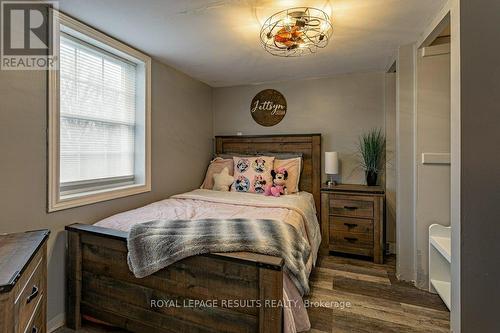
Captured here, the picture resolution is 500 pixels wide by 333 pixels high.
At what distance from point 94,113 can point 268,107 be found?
7.23 ft

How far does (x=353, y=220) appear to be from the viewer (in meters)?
2.89

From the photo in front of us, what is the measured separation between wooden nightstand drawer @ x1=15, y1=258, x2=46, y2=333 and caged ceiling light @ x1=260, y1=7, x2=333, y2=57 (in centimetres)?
204

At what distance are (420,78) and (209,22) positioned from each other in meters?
1.92

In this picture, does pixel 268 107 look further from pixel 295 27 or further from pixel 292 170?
pixel 295 27

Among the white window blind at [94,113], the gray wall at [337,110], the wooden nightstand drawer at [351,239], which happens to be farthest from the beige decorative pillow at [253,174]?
the white window blind at [94,113]

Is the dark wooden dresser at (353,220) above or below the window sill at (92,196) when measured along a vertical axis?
below

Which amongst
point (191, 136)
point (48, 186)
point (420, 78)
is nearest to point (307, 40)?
point (420, 78)

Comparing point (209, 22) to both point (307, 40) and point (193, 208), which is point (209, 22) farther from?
point (193, 208)

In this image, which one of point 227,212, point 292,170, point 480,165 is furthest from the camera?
point 292,170

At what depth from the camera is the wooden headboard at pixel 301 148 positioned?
333 centimetres

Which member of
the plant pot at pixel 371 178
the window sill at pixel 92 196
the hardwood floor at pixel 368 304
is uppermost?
the plant pot at pixel 371 178

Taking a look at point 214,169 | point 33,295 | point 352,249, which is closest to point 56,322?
point 33,295

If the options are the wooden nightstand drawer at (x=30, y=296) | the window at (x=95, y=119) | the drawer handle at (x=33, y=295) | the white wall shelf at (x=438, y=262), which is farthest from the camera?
the white wall shelf at (x=438, y=262)

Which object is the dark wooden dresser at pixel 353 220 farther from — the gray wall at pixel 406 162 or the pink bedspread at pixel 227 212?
the pink bedspread at pixel 227 212
